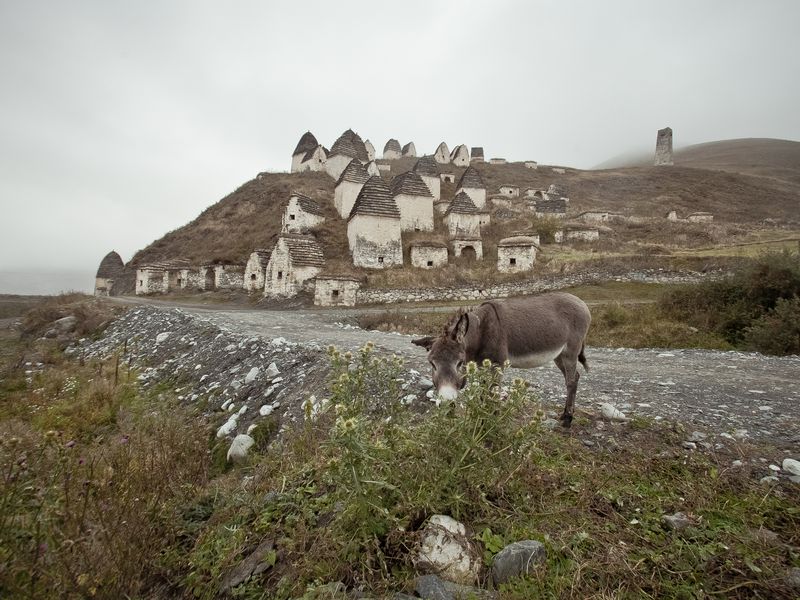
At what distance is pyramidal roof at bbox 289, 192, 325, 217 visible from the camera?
32156 mm

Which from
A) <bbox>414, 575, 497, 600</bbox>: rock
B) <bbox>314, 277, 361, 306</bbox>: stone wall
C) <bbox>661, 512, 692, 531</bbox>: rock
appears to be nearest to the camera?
<bbox>414, 575, 497, 600</bbox>: rock

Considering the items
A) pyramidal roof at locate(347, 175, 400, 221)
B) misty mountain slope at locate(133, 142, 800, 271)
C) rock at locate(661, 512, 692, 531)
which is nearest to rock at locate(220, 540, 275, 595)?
rock at locate(661, 512, 692, 531)

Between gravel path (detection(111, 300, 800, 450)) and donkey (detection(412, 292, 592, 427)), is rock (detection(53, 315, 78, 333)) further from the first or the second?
donkey (detection(412, 292, 592, 427))

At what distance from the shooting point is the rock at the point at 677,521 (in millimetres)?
2514

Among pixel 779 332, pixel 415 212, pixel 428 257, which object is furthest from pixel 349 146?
pixel 779 332

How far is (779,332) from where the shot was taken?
9.87 metres

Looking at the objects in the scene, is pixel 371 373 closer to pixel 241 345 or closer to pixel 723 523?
pixel 723 523

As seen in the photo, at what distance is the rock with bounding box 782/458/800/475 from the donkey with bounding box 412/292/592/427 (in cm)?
180

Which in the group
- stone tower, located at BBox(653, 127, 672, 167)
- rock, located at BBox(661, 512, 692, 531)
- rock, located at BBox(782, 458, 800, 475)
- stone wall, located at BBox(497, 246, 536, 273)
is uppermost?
stone tower, located at BBox(653, 127, 672, 167)

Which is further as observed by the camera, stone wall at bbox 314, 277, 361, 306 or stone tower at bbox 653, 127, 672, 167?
stone tower at bbox 653, 127, 672, 167

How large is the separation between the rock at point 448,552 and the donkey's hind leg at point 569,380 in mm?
2616

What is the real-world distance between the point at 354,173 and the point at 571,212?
2702 centimetres

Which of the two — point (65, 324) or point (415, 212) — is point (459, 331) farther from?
point (415, 212)

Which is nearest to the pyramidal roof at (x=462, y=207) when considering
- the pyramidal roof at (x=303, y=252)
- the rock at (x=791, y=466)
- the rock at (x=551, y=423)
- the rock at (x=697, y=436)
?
the pyramidal roof at (x=303, y=252)
